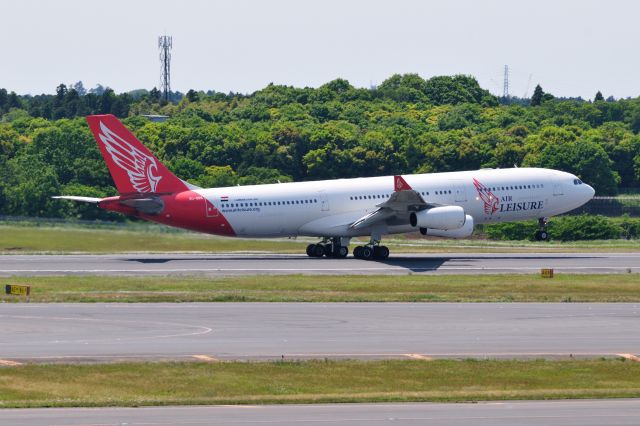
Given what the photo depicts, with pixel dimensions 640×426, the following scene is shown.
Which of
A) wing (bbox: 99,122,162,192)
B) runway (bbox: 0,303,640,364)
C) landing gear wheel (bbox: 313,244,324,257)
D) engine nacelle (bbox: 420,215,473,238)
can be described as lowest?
runway (bbox: 0,303,640,364)

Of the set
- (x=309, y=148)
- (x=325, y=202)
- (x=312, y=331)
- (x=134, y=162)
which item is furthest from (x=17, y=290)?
(x=309, y=148)

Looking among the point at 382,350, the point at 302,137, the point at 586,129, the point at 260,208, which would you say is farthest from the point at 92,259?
the point at 586,129

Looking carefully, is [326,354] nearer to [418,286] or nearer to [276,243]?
[418,286]

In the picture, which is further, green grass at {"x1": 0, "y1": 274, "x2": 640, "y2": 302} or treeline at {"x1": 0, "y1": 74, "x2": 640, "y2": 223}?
treeline at {"x1": 0, "y1": 74, "x2": 640, "y2": 223}

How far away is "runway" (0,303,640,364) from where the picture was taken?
34.6 metres

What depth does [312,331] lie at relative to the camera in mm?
38844

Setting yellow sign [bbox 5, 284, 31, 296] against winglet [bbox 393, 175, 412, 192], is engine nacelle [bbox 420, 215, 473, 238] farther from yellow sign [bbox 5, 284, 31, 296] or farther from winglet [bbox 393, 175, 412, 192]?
yellow sign [bbox 5, 284, 31, 296]

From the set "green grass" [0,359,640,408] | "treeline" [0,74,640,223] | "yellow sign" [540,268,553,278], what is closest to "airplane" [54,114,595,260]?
"yellow sign" [540,268,553,278]

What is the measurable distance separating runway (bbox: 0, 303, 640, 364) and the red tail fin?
1897 centimetres

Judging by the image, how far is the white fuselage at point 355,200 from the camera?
66438 millimetres

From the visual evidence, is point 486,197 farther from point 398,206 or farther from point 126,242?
point 126,242

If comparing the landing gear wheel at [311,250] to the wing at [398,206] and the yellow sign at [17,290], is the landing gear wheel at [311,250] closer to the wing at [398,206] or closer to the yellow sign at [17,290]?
the wing at [398,206]

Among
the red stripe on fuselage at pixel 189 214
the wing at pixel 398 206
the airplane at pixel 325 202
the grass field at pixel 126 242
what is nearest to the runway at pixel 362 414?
the wing at pixel 398 206

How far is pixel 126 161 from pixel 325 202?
1103 centimetres
